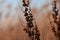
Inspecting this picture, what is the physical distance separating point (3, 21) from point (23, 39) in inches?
10.4

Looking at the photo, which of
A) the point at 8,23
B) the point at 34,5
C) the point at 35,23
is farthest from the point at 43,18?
the point at 8,23

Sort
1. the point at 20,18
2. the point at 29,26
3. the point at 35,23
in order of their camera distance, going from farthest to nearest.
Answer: the point at 20,18 → the point at 35,23 → the point at 29,26

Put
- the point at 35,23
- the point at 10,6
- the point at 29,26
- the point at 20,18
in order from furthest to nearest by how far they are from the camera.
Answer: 1. the point at 10,6
2. the point at 20,18
3. the point at 35,23
4. the point at 29,26

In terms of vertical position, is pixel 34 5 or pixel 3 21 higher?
pixel 34 5

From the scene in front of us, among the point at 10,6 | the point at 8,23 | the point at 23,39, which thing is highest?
the point at 10,6

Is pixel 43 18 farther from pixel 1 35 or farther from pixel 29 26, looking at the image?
pixel 1 35

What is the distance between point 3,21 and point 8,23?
6 centimetres

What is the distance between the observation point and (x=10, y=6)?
1676mm

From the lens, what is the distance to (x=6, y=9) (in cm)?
168

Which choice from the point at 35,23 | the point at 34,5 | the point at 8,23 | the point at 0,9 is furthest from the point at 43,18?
the point at 0,9

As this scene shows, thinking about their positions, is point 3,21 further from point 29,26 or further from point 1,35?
point 29,26

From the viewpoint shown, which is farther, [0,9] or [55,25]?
[0,9]

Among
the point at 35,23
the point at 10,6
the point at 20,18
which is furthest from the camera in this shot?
the point at 10,6

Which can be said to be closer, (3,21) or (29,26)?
(29,26)
